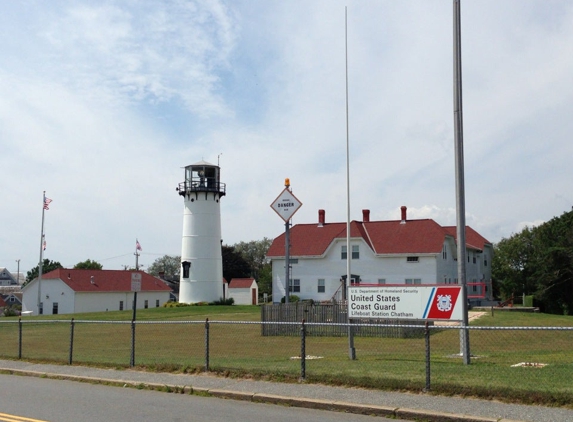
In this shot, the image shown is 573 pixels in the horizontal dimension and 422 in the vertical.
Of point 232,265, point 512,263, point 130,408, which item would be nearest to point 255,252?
point 232,265

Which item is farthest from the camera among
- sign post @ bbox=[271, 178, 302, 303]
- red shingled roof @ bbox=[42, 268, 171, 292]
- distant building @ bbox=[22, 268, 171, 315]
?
red shingled roof @ bbox=[42, 268, 171, 292]

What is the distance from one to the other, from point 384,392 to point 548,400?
2616 millimetres

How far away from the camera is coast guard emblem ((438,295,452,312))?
1410cm

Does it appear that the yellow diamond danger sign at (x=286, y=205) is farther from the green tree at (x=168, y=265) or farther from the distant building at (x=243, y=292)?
the green tree at (x=168, y=265)

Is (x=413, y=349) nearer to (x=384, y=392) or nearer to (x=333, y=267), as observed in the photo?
(x=384, y=392)

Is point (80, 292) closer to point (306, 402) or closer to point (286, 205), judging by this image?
point (286, 205)

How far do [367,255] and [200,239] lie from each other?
16.4 meters

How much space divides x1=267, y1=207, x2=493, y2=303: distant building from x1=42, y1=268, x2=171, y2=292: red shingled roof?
85.5 feet

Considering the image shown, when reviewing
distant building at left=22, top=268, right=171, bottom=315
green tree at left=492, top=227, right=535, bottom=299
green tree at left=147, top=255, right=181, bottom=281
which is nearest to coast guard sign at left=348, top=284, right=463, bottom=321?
distant building at left=22, top=268, right=171, bottom=315

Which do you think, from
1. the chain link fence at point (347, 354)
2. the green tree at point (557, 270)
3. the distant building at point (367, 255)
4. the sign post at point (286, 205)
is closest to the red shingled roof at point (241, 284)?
the distant building at point (367, 255)

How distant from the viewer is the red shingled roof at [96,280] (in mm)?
71750

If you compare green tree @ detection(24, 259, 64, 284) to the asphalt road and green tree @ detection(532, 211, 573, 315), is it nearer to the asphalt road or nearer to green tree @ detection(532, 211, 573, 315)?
green tree @ detection(532, 211, 573, 315)

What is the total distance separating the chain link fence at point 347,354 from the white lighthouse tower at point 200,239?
26530mm

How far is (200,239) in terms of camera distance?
58938 millimetres
